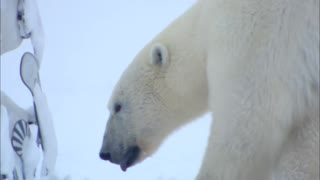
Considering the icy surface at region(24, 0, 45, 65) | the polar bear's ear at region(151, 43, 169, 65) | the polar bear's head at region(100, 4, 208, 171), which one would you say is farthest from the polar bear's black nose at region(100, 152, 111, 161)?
the icy surface at region(24, 0, 45, 65)

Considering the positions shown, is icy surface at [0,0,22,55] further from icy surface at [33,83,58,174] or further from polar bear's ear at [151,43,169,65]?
polar bear's ear at [151,43,169,65]

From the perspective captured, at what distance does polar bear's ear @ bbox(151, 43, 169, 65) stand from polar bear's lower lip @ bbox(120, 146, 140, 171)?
478mm

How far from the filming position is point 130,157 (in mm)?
3281

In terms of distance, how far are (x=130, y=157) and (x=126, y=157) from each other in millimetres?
18

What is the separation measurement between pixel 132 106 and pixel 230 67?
2.88 ft

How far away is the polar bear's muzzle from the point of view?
3264 mm

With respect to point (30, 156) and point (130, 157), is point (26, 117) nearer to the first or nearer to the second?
point (30, 156)

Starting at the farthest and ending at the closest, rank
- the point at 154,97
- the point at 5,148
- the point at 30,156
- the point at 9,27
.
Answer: the point at 154,97 → the point at 30,156 → the point at 9,27 → the point at 5,148

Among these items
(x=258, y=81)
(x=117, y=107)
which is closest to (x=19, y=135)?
(x=258, y=81)

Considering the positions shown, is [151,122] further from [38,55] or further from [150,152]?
[38,55]

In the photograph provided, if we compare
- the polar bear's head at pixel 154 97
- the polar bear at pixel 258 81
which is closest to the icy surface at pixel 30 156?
the polar bear at pixel 258 81

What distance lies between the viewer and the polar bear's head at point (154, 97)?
286 cm

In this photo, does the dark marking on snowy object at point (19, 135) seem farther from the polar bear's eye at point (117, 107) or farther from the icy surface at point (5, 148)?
the polar bear's eye at point (117, 107)

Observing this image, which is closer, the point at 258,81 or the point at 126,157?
the point at 258,81
